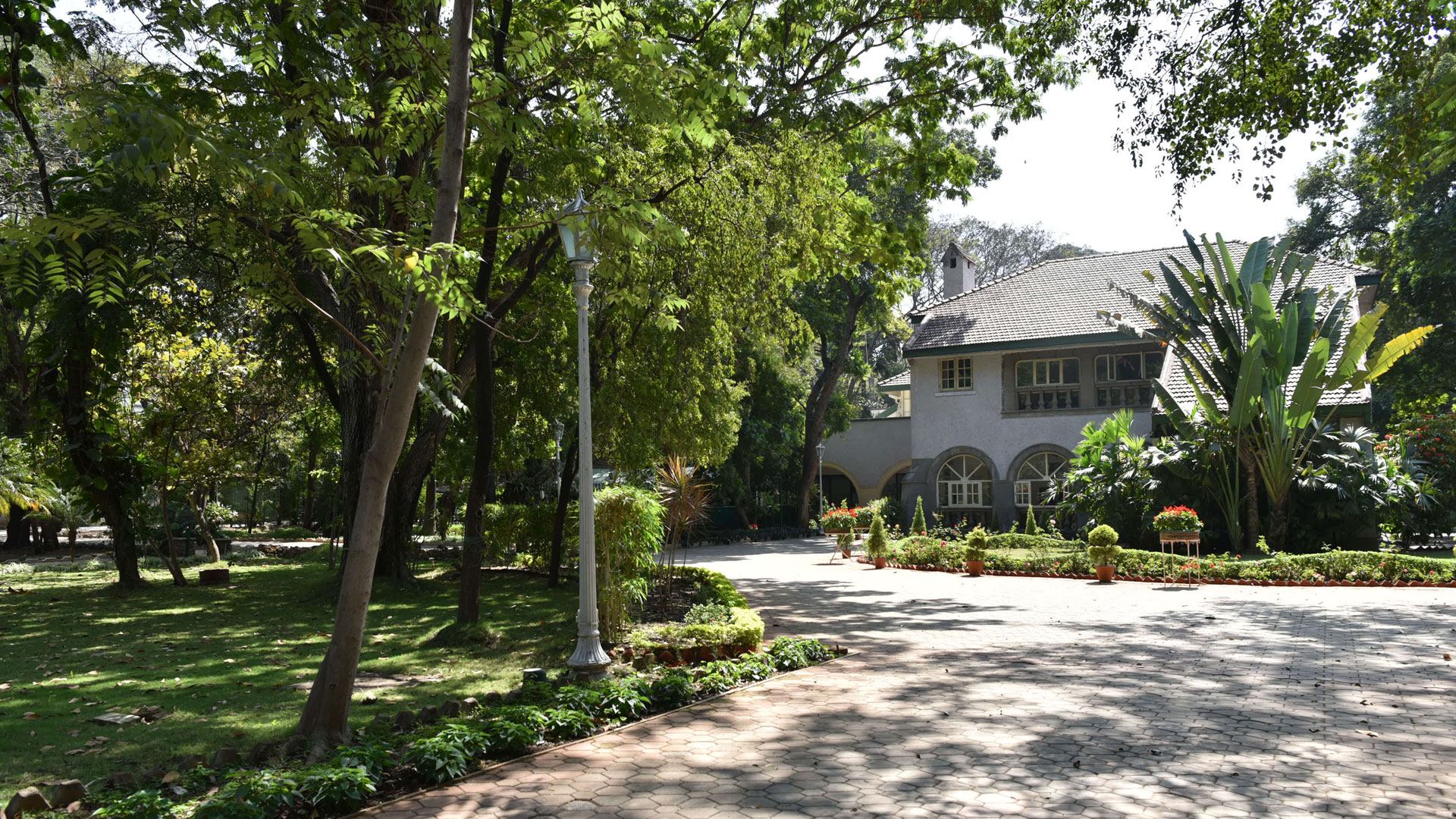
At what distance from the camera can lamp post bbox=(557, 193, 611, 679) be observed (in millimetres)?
8102

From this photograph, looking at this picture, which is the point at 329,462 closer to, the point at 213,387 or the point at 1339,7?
the point at 213,387

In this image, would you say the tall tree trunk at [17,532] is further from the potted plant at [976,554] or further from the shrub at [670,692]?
the shrub at [670,692]

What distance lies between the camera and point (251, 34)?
915 cm

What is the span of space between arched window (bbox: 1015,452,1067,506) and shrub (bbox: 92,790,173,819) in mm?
29856

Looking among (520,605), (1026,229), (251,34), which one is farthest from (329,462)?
(1026,229)

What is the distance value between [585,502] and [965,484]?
26.9 meters

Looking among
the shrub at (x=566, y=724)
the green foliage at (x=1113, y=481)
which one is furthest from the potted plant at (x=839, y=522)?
the shrub at (x=566, y=724)

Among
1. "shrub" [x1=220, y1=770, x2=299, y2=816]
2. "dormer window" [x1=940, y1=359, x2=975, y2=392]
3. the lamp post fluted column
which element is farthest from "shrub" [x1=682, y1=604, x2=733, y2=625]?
"dormer window" [x1=940, y1=359, x2=975, y2=392]

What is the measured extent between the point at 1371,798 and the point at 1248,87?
8.58 m

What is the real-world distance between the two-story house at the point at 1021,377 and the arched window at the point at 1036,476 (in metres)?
0.03

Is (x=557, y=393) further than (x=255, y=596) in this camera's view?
Yes

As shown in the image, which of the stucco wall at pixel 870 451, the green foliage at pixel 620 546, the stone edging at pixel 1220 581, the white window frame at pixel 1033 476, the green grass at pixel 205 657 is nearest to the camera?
the green grass at pixel 205 657

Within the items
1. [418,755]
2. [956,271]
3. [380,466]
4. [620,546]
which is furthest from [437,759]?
[956,271]

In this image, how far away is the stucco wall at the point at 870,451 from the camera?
130ft
